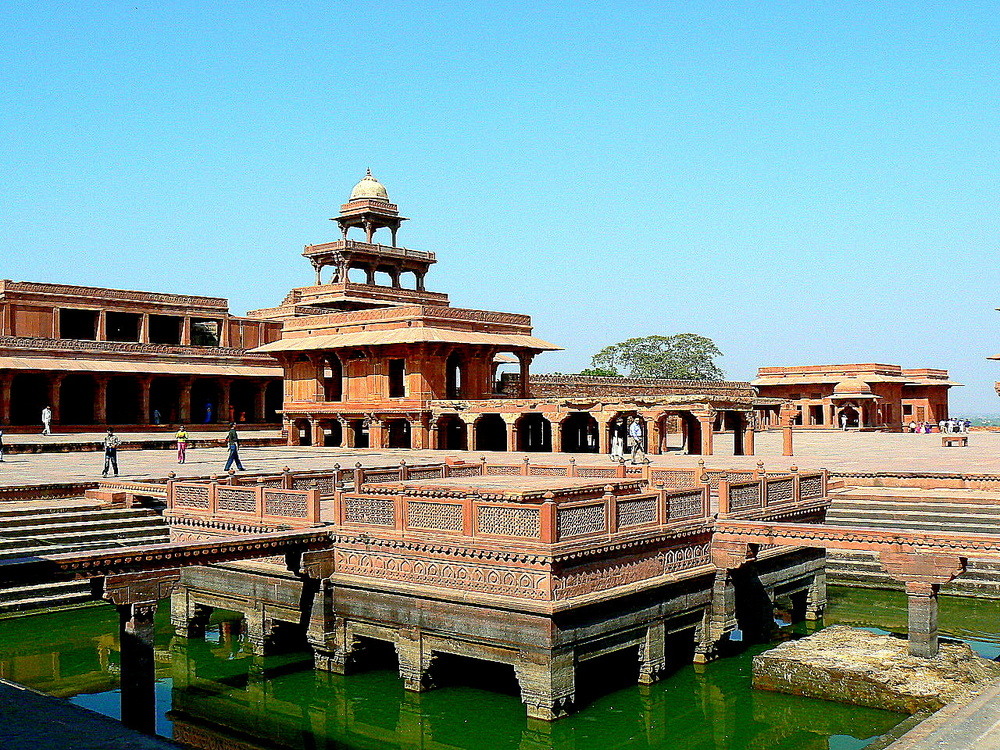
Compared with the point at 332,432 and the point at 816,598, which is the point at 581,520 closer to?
the point at 816,598

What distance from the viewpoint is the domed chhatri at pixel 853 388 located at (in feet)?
182

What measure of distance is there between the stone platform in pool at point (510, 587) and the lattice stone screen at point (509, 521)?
15 mm

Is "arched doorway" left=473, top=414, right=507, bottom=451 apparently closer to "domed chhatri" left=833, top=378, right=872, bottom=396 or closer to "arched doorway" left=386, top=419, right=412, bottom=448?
"arched doorway" left=386, top=419, right=412, bottom=448

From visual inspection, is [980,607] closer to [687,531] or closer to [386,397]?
[687,531]

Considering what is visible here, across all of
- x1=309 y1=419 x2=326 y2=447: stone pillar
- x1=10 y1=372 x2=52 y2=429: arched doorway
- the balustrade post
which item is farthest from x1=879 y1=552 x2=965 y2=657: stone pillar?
x1=10 y1=372 x2=52 y2=429: arched doorway

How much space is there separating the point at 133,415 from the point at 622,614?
37.8 m

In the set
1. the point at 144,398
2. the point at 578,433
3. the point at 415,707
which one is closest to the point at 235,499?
the point at 415,707

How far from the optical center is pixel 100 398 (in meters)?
41.7

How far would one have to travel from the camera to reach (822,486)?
1759 centimetres

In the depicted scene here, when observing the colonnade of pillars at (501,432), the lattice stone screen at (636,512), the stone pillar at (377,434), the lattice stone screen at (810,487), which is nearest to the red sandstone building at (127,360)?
the colonnade of pillars at (501,432)

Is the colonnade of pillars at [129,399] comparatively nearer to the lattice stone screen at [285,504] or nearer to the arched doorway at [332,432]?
the arched doorway at [332,432]

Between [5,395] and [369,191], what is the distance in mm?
21558

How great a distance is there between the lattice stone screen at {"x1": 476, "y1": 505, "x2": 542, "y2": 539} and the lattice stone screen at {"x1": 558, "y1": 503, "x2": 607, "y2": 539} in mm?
287

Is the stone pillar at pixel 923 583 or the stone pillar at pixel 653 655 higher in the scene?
the stone pillar at pixel 923 583
